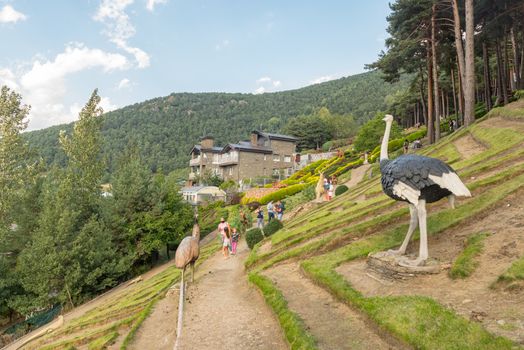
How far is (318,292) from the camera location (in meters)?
10.8

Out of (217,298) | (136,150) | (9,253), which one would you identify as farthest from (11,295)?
(217,298)

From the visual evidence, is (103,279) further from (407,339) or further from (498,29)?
(498,29)

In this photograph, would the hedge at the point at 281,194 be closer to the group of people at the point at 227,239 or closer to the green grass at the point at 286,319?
the group of people at the point at 227,239

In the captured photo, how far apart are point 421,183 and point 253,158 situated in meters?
57.8

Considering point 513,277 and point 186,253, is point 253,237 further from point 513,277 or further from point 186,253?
point 513,277

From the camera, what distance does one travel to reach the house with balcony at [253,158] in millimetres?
65188

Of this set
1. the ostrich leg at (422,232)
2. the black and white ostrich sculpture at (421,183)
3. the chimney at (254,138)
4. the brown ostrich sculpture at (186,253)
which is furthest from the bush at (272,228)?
the chimney at (254,138)

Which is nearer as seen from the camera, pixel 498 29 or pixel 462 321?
pixel 462 321

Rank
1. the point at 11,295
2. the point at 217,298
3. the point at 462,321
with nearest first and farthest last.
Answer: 1. the point at 462,321
2. the point at 217,298
3. the point at 11,295

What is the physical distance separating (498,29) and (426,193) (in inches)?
1197

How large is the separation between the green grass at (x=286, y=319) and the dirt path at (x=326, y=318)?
0.18 metres

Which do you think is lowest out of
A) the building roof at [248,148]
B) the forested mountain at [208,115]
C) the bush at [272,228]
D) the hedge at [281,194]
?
the bush at [272,228]

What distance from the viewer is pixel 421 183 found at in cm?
878

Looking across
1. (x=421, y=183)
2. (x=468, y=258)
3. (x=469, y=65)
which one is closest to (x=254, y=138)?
(x=469, y=65)
